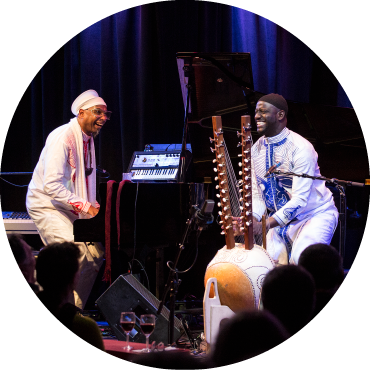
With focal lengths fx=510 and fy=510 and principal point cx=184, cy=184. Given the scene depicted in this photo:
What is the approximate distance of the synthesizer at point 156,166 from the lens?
5066 millimetres

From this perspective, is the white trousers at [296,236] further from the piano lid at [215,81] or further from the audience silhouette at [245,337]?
the piano lid at [215,81]

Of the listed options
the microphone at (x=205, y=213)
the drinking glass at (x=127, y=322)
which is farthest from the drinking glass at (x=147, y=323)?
the microphone at (x=205, y=213)

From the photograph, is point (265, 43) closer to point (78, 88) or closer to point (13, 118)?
point (78, 88)

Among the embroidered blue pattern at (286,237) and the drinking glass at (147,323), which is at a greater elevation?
the embroidered blue pattern at (286,237)

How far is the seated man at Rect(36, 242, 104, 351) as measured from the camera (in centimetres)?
362

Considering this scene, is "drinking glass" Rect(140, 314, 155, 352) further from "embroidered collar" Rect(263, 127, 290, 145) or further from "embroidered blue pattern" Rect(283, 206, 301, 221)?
"embroidered collar" Rect(263, 127, 290, 145)

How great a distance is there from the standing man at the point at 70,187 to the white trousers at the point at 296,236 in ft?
4.85

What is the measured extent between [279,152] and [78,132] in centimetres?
175

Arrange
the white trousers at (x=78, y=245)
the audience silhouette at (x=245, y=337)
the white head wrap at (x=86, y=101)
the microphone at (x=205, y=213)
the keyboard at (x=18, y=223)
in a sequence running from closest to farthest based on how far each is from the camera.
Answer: the audience silhouette at (x=245, y=337) → the microphone at (x=205, y=213) → the white trousers at (x=78, y=245) → the keyboard at (x=18, y=223) → the white head wrap at (x=86, y=101)

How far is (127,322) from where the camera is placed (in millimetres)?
3613

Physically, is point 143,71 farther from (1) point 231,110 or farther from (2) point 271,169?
(2) point 271,169

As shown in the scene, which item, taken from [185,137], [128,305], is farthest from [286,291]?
[185,137]

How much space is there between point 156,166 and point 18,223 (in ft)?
4.82

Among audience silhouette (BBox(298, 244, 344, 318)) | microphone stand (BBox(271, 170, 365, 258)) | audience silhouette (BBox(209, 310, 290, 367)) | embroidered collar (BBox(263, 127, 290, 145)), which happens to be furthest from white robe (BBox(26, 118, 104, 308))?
audience silhouette (BBox(298, 244, 344, 318))
